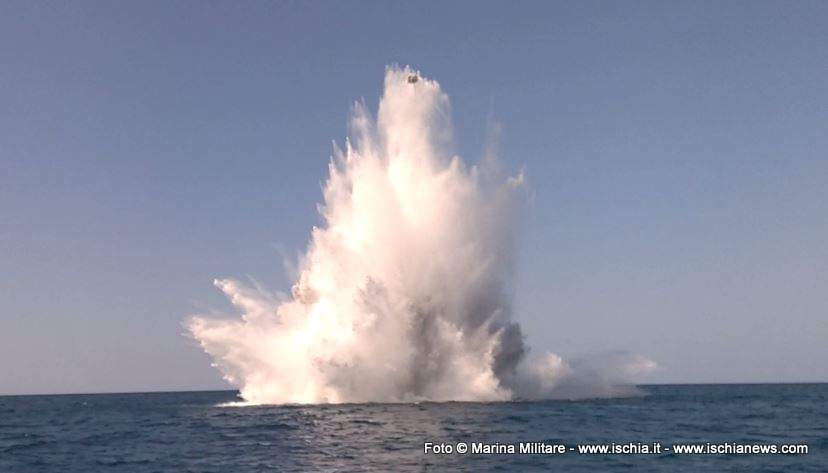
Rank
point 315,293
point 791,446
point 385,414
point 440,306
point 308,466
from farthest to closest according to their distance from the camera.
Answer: point 315,293, point 440,306, point 385,414, point 791,446, point 308,466

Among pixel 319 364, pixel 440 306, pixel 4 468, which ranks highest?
pixel 440 306

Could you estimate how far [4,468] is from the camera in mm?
30500

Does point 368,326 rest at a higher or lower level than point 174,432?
higher

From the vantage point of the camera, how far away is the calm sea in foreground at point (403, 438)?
2722 centimetres

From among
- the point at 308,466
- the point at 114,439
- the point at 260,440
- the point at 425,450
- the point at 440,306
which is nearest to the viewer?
the point at 308,466

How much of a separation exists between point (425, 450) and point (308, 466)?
5.75m

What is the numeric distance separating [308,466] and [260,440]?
9.33m

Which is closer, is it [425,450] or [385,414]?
[425,450]

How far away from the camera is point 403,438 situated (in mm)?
34844

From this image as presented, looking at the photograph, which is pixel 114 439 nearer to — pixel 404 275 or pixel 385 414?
pixel 385 414

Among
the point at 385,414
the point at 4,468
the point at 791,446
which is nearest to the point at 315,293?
the point at 385,414

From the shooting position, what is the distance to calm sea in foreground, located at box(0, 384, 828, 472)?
2722 cm

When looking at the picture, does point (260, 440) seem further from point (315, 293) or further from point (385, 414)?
point (315, 293)

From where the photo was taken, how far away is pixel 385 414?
49312mm
